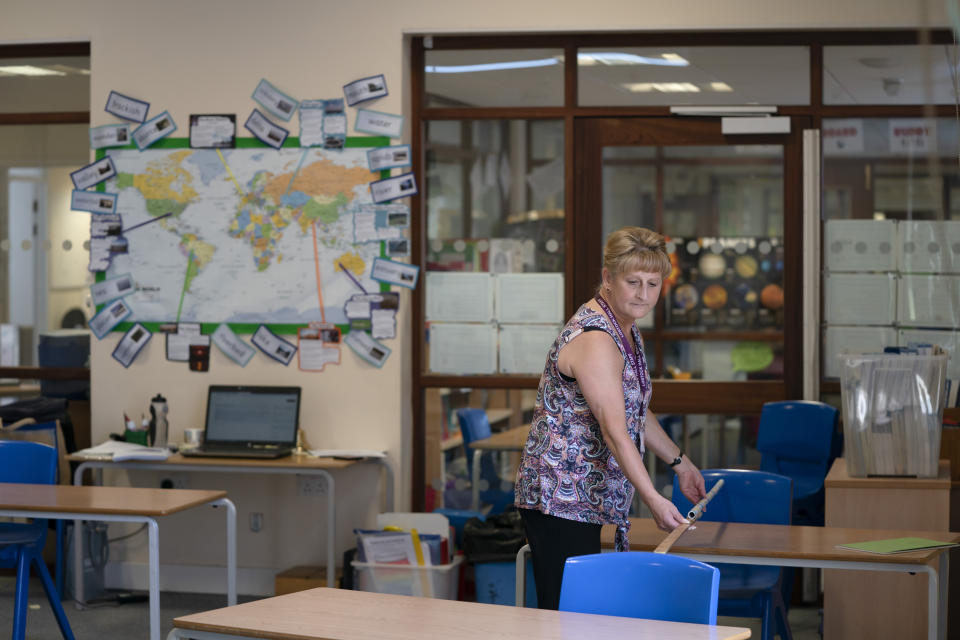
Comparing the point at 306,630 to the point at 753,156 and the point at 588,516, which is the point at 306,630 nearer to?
the point at 588,516

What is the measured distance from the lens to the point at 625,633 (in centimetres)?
255

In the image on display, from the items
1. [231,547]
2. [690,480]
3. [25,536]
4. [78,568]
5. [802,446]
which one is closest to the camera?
[690,480]

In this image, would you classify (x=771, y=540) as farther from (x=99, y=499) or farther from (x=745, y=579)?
(x=99, y=499)

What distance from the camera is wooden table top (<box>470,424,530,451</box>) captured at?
19.0 feet

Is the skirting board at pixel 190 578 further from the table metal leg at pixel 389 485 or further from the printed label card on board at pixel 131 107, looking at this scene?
the printed label card on board at pixel 131 107

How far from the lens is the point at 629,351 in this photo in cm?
339

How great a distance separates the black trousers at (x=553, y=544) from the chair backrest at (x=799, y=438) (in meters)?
2.35

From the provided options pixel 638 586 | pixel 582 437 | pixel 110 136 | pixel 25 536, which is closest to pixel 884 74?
pixel 582 437

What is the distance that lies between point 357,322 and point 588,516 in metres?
2.63

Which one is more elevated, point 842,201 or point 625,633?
point 842,201

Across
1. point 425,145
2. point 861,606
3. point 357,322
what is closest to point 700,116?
point 425,145

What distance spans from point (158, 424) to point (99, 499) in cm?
145

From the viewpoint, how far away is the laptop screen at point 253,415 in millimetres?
5609

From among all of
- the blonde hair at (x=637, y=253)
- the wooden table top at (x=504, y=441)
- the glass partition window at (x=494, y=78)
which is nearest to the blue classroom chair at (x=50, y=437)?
the wooden table top at (x=504, y=441)
